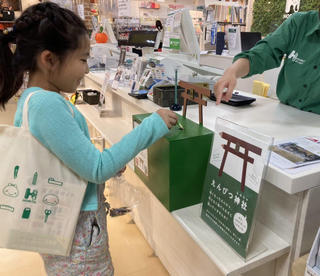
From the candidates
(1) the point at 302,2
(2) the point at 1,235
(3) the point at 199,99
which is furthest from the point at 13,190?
Answer: (1) the point at 302,2

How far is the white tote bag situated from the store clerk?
0.71 meters

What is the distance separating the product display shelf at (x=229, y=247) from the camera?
726mm

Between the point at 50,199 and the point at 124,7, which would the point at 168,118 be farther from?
the point at 124,7

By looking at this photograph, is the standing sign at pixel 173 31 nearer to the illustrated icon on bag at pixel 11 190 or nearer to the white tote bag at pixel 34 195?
the white tote bag at pixel 34 195

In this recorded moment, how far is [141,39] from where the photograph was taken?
2.59m

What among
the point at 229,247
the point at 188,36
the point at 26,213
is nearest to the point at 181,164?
the point at 229,247

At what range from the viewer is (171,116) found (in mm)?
889

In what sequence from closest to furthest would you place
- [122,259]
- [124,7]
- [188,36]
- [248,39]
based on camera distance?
[188,36] → [122,259] → [124,7] → [248,39]

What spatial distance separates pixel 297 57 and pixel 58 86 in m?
1.02

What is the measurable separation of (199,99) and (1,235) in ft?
2.45

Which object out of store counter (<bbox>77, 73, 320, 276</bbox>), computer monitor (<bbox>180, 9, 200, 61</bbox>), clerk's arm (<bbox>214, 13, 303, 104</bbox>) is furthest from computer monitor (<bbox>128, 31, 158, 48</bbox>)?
clerk's arm (<bbox>214, 13, 303, 104</bbox>)

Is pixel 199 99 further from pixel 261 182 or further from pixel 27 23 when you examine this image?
pixel 27 23

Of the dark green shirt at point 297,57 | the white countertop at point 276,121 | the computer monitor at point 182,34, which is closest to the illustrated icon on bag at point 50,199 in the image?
the white countertop at point 276,121

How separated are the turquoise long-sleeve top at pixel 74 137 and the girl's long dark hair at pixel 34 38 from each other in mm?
83
